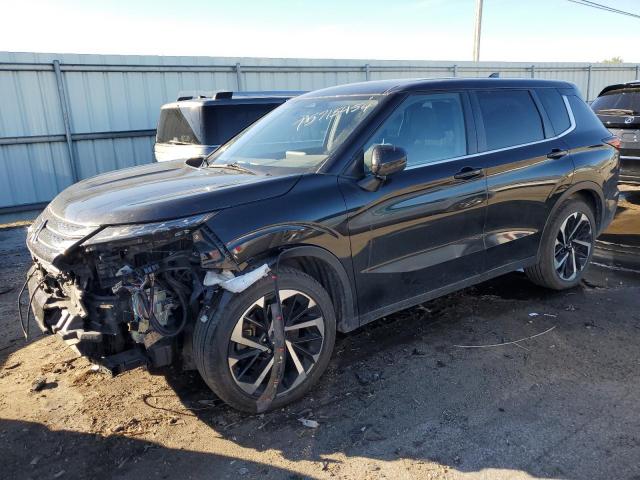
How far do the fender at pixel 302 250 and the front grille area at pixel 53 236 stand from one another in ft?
2.78

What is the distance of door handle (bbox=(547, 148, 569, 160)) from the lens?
4.62 m

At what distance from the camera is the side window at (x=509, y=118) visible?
430 cm

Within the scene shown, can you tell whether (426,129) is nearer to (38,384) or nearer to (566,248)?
(566,248)

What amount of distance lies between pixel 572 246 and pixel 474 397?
240cm

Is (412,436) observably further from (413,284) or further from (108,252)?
(108,252)

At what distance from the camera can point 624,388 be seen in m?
3.44

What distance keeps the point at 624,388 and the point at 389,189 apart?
1.98m

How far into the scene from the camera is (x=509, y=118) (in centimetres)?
449

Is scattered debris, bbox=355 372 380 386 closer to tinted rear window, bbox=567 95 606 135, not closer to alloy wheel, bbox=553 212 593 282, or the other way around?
alloy wheel, bbox=553 212 593 282

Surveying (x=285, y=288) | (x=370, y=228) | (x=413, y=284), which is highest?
(x=370, y=228)

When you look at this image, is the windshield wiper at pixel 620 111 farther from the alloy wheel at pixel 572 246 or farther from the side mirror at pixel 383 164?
the side mirror at pixel 383 164

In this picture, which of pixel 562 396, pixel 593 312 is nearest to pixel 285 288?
pixel 562 396

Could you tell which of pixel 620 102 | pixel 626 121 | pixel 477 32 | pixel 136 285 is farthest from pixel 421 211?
pixel 477 32

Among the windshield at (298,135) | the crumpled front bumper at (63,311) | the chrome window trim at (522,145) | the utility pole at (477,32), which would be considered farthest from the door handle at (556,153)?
the utility pole at (477,32)
